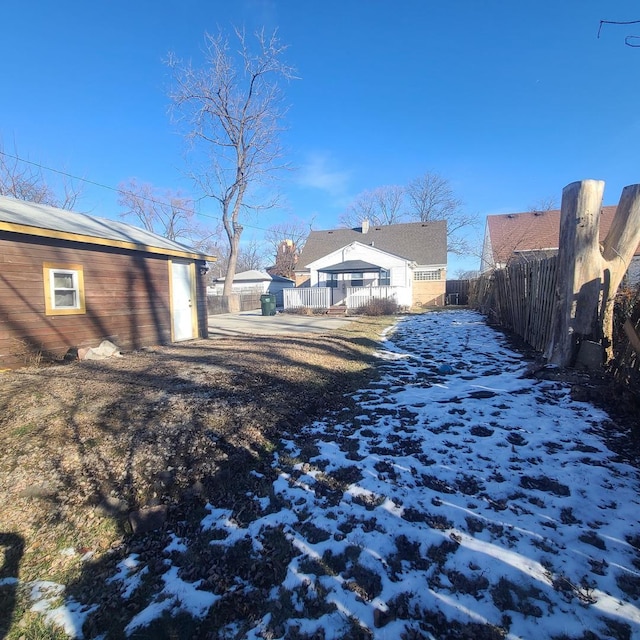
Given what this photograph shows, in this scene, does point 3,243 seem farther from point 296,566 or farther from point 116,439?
point 296,566

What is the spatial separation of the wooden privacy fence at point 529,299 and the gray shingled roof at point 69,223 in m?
8.51

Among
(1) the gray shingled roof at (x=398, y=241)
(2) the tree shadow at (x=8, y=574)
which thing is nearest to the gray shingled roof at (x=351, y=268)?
(1) the gray shingled roof at (x=398, y=241)

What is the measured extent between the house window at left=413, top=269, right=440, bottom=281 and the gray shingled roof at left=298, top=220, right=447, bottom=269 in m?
0.67

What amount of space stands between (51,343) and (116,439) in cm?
474

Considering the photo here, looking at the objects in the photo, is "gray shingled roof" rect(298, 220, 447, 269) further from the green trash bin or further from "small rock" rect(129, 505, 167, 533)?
"small rock" rect(129, 505, 167, 533)

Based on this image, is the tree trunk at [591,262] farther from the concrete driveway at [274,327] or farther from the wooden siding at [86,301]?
the wooden siding at [86,301]

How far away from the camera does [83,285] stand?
288 inches

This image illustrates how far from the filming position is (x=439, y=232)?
27.9 m

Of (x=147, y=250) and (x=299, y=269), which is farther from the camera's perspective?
(x=299, y=269)

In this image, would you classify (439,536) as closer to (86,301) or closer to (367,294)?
(86,301)

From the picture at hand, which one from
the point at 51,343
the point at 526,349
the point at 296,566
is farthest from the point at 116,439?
the point at 526,349

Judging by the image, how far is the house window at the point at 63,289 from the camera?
669 cm

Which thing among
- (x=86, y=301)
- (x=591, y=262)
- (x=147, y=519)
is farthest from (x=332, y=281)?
(x=147, y=519)

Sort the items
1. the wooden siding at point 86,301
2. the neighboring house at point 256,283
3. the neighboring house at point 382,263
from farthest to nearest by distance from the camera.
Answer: the neighboring house at point 256,283 → the neighboring house at point 382,263 → the wooden siding at point 86,301
